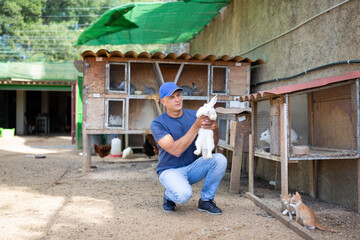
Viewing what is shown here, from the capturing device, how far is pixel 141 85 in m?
6.53

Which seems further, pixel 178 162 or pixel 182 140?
pixel 178 162

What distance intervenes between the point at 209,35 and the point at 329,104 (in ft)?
20.6

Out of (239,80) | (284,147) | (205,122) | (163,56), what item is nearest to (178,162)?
(205,122)

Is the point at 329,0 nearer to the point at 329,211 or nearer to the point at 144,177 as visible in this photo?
the point at 329,211

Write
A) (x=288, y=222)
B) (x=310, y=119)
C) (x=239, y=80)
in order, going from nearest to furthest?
(x=288, y=222) < (x=310, y=119) < (x=239, y=80)

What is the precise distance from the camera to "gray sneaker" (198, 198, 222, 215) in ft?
11.3

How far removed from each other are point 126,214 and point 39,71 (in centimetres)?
1108

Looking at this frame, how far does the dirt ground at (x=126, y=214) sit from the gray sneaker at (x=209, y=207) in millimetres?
70

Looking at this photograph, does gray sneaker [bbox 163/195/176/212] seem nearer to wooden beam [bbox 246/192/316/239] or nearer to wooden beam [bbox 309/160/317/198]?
wooden beam [bbox 246/192/316/239]

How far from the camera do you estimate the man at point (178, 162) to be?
3.25 metres

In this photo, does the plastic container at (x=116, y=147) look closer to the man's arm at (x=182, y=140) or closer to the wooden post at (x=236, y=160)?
the wooden post at (x=236, y=160)

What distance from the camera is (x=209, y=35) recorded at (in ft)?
32.0

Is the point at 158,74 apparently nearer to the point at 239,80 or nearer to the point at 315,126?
the point at 239,80

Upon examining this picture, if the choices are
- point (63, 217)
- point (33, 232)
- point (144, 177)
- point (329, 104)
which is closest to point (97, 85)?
point (144, 177)
